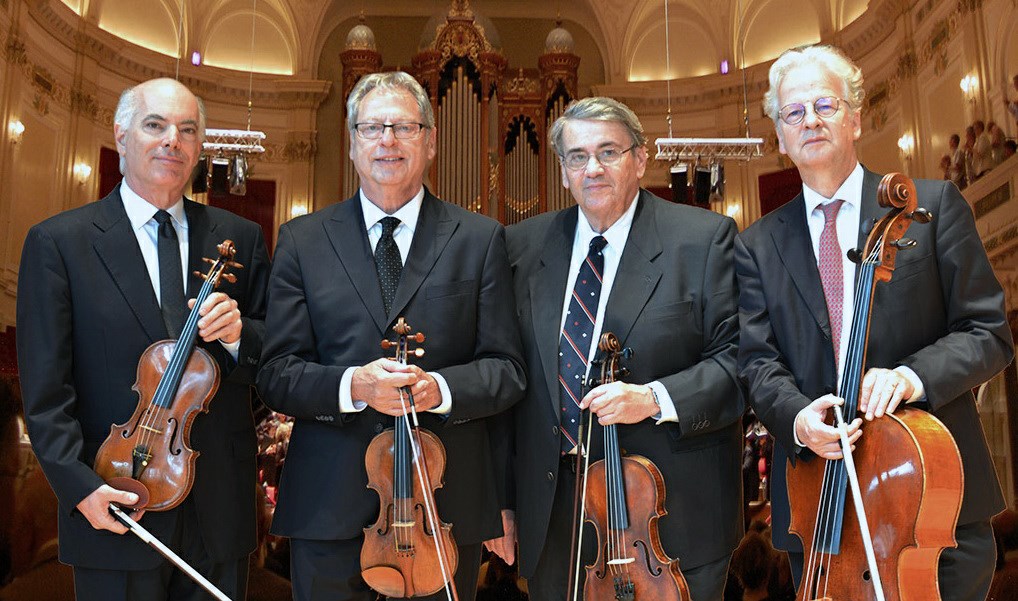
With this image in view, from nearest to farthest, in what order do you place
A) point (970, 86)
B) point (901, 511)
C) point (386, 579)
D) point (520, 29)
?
point (901, 511), point (386, 579), point (970, 86), point (520, 29)

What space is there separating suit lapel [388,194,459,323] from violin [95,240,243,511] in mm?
444

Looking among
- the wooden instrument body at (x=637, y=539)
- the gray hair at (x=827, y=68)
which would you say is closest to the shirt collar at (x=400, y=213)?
the wooden instrument body at (x=637, y=539)

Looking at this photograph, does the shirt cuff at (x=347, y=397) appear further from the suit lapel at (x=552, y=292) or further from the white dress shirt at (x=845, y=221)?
the white dress shirt at (x=845, y=221)

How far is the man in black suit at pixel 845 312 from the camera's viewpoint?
6.20 feet

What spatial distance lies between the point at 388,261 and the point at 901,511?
124 cm

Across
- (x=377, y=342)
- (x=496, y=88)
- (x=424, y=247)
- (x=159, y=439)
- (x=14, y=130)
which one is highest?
(x=496, y=88)

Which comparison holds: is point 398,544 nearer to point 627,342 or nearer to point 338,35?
point 627,342

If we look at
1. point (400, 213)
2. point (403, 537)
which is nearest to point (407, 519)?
point (403, 537)

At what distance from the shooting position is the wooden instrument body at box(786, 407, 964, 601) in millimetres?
1682

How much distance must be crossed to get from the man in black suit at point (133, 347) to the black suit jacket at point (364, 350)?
0.49 ft

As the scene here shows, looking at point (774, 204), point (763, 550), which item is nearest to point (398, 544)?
point (763, 550)

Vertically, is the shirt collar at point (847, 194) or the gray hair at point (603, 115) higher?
the gray hair at point (603, 115)

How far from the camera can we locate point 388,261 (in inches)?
91.4

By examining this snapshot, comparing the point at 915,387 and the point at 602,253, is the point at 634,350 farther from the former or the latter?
the point at 915,387
